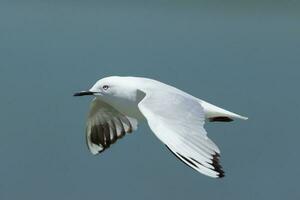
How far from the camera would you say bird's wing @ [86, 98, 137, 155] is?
438 cm

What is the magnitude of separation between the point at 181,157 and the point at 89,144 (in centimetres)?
124

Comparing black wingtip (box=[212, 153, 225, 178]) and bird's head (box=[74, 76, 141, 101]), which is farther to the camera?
bird's head (box=[74, 76, 141, 101])

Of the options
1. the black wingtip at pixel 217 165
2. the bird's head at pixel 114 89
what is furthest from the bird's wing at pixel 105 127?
the black wingtip at pixel 217 165

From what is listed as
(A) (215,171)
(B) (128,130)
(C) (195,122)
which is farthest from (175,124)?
(B) (128,130)

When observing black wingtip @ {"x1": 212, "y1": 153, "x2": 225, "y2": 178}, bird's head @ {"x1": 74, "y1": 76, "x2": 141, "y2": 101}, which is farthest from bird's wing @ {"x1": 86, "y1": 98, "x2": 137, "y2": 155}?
black wingtip @ {"x1": 212, "y1": 153, "x2": 225, "y2": 178}

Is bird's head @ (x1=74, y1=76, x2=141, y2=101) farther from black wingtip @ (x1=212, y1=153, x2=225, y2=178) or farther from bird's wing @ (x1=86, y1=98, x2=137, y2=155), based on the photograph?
black wingtip @ (x1=212, y1=153, x2=225, y2=178)

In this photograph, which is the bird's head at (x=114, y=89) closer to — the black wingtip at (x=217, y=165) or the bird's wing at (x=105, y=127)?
the bird's wing at (x=105, y=127)

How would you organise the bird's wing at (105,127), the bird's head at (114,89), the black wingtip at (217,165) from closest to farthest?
the black wingtip at (217,165), the bird's head at (114,89), the bird's wing at (105,127)

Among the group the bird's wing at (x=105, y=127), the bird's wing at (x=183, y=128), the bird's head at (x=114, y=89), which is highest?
the bird's wing at (x=183, y=128)

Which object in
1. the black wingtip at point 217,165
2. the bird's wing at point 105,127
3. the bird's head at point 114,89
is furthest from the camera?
the bird's wing at point 105,127

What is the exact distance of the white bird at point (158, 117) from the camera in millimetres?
3339

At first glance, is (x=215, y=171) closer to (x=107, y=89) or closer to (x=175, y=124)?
(x=175, y=124)

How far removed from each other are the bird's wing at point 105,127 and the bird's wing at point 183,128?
1.83ft

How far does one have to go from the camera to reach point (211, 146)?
3.37m
